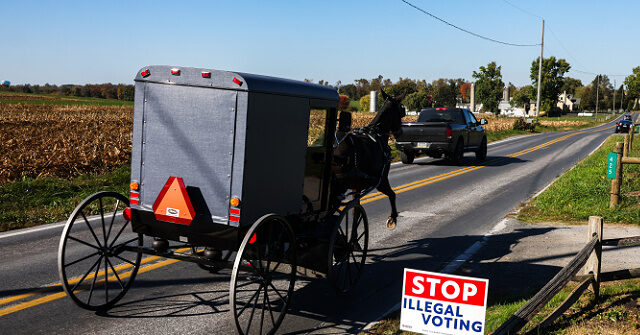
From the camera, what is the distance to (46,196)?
11758 mm

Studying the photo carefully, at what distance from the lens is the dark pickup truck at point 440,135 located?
20031 mm

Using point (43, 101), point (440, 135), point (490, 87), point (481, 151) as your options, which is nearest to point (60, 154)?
point (440, 135)

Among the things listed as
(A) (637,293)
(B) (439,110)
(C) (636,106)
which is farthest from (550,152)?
(C) (636,106)

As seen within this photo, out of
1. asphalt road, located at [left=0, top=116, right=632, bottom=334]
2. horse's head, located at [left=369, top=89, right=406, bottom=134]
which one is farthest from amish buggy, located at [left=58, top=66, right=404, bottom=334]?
horse's head, located at [left=369, top=89, right=406, bottom=134]

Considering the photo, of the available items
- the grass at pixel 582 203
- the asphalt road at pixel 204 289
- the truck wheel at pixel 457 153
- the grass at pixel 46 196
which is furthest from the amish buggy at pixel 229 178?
the truck wheel at pixel 457 153

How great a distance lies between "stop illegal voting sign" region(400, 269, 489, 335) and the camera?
3.55 m

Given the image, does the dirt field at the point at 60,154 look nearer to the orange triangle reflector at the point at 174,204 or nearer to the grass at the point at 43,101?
the orange triangle reflector at the point at 174,204

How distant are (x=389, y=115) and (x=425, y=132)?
1193 centimetres

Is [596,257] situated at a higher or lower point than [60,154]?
lower

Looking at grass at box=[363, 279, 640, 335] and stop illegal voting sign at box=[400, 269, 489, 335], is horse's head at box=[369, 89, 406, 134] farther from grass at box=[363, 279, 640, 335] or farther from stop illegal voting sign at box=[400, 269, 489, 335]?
stop illegal voting sign at box=[400, 269, 489, 335]

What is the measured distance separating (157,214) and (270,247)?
3.70 ft

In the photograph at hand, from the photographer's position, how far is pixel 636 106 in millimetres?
179000

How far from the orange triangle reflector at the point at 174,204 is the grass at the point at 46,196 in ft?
18.4

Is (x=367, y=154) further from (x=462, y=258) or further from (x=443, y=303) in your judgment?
(x=443, y=303)
